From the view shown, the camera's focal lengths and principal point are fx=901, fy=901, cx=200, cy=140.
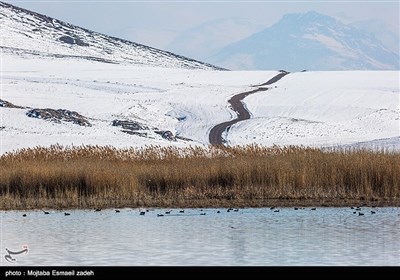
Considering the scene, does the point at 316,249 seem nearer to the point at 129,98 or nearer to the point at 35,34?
the point at 129,98

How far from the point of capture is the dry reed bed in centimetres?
2381

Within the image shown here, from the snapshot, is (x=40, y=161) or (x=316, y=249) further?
(x=40, y=161)

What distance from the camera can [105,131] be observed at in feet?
159

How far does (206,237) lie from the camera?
1783cm

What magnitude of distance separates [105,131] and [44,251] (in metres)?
32.3

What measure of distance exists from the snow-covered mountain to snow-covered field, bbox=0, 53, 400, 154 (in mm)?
19139

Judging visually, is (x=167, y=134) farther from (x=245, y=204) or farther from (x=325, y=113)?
(x=245, y=204)

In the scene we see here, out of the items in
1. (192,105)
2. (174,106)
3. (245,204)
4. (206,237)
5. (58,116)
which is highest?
(192,105)

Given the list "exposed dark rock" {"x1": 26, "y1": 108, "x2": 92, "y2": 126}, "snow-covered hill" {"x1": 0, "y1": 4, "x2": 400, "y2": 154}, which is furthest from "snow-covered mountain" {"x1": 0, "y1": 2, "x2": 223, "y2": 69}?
"exposed dark rock" {"x1": 26, "y1": 108, "x2": 92, "y2": 126}

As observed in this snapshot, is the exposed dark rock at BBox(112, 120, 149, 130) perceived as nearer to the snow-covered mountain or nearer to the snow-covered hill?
the snow-covered hill

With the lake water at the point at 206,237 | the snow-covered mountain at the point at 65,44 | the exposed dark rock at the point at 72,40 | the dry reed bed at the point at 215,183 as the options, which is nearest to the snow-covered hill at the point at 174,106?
the dry reed bed at the point at 215,183

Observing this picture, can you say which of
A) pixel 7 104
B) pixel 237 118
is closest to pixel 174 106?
pixel 237 118

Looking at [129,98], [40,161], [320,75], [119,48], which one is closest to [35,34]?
[119,48]

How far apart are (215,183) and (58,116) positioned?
91.7ft
